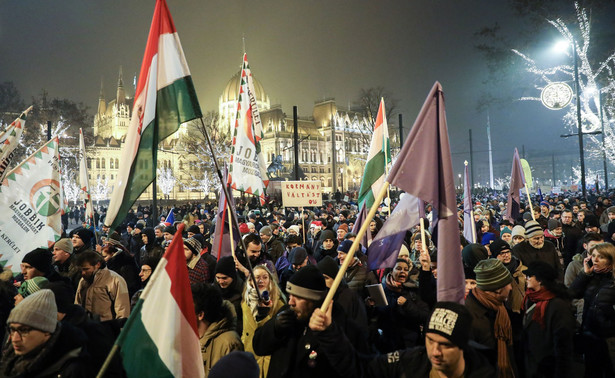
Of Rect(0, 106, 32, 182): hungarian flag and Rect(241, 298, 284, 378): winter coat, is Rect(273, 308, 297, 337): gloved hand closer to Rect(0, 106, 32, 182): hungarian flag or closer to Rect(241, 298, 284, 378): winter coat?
Rect(241, 298, 284, 378): winter coat

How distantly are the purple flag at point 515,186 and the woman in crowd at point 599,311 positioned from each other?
6.09 metres

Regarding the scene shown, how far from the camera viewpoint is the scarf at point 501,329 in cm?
343

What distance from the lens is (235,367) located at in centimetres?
207

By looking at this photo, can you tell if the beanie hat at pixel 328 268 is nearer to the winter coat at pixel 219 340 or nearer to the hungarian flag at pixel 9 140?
the winter coat at pixel 219 340

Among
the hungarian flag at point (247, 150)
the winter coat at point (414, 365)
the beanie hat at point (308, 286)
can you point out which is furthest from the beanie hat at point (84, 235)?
the winter coat at point (414, 365)

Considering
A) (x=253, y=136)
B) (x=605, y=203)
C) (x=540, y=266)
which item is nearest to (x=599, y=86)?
(x=605, y=203)

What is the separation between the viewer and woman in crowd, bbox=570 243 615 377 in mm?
4086

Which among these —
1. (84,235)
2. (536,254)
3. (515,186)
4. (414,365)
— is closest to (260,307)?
(414,365)

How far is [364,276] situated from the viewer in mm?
5484

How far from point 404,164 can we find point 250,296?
1665mm

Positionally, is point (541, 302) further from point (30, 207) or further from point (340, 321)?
point (30, 207)

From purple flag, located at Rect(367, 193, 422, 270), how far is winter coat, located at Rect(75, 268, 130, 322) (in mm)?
2744

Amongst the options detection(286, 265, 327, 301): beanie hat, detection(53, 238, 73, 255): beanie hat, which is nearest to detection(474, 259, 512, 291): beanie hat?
detection(286, 265, 327, 301): beanie hat

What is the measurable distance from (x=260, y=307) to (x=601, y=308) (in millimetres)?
3039
